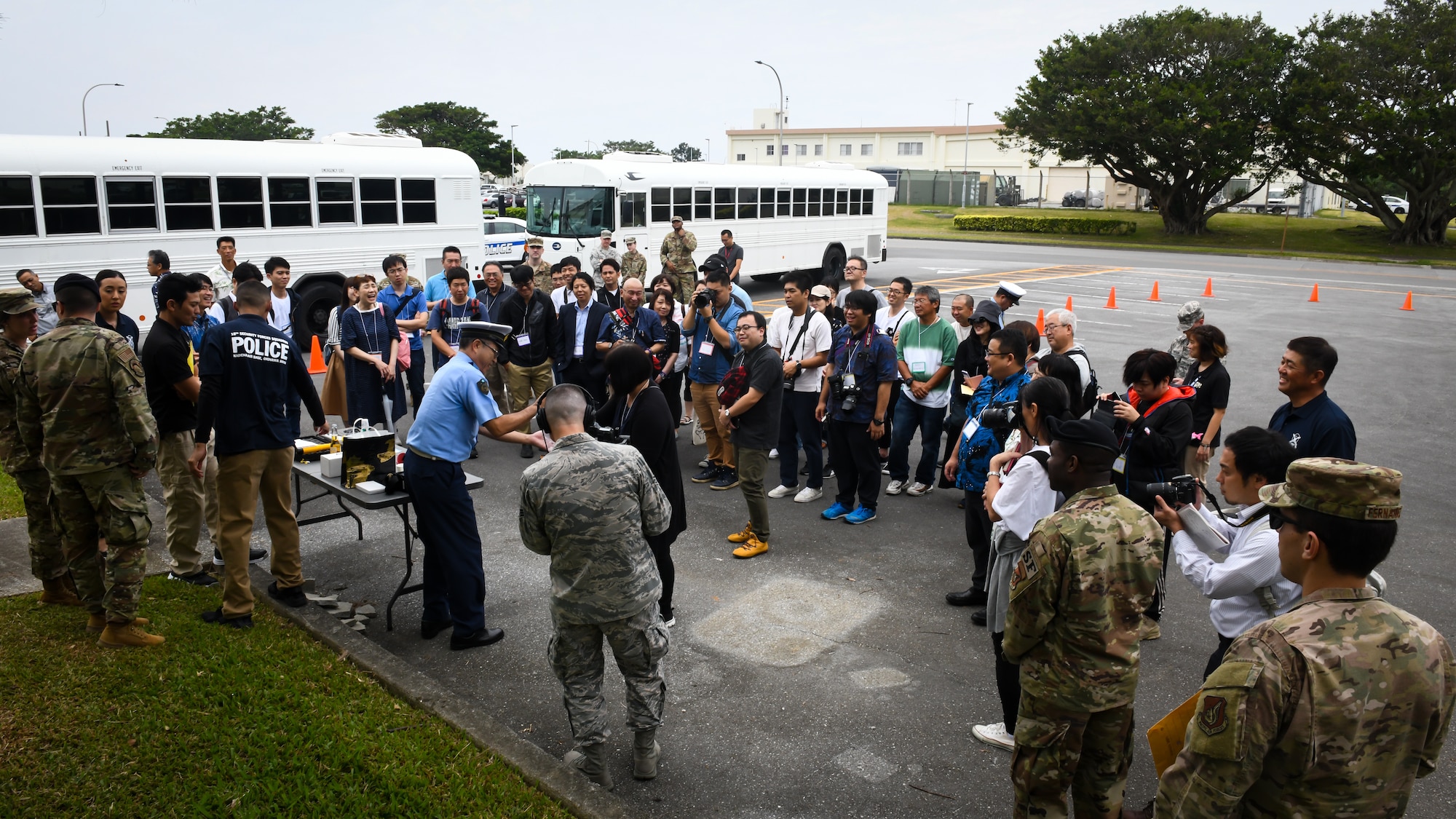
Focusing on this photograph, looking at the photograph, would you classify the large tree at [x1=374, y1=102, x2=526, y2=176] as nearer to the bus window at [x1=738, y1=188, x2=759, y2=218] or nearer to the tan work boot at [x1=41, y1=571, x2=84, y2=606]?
the bus window at [x1=738, y1=188, x2=759, y2=218]

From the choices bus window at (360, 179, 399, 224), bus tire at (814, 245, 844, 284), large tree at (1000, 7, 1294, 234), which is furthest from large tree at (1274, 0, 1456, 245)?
bus window at (360, 179, 399, 224)

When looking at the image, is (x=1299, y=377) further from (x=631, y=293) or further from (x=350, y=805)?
(x=631, y=293)

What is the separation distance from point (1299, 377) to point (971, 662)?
93.1 inches

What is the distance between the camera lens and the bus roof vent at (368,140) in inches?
634

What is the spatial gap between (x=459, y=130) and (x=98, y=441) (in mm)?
65316

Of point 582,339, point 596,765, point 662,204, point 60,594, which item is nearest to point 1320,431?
point 596,765

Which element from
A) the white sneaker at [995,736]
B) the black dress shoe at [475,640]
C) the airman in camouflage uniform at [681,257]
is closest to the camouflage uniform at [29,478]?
the black dress shoe at [475,640]

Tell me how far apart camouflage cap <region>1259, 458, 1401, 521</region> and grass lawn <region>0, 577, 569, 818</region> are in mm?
3026

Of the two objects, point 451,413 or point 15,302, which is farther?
point 15,302

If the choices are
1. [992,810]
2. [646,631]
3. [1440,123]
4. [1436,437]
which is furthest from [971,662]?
[1440,123]

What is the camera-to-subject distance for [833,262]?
25562 mm

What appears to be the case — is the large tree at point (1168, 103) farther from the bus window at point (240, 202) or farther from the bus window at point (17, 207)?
the bus window at point (17, 207)

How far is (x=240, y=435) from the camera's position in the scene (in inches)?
206

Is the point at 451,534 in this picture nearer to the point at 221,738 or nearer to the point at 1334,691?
the point at 221,738
